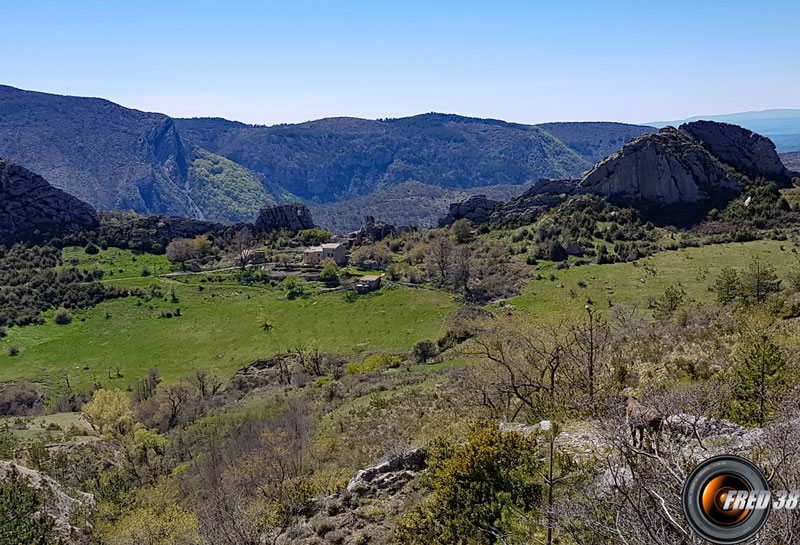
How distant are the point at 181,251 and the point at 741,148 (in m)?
120

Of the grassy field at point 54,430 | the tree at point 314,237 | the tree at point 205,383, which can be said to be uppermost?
the tree at point 314,237

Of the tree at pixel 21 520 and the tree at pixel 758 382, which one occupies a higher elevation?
the tree at pixel 758 382

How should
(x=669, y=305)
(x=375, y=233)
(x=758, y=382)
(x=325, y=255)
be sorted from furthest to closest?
(x=375, y=233)
(x=325, y=255)
(x=669, y=305)
(x=758, y=382)

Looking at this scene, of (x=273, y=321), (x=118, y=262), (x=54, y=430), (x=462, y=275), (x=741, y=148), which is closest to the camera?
(x=54, y=430)

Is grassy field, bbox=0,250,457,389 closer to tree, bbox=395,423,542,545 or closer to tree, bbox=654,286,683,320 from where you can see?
tree, bbox=654,286,683,320

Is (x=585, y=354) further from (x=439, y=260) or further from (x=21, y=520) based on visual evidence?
(x=439, y=260)

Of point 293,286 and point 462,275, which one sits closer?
point 462,275

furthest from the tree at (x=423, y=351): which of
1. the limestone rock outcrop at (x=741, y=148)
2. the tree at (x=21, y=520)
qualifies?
the limestone rock outcrop at (x=741, y=148)

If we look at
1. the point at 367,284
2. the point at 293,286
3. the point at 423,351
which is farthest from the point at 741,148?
the point at 293,286

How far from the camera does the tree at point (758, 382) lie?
1256 centimetres

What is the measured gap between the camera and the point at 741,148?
303ft

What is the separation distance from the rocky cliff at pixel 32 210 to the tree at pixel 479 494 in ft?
417

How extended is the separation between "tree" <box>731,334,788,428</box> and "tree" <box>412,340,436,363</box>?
104 ft
